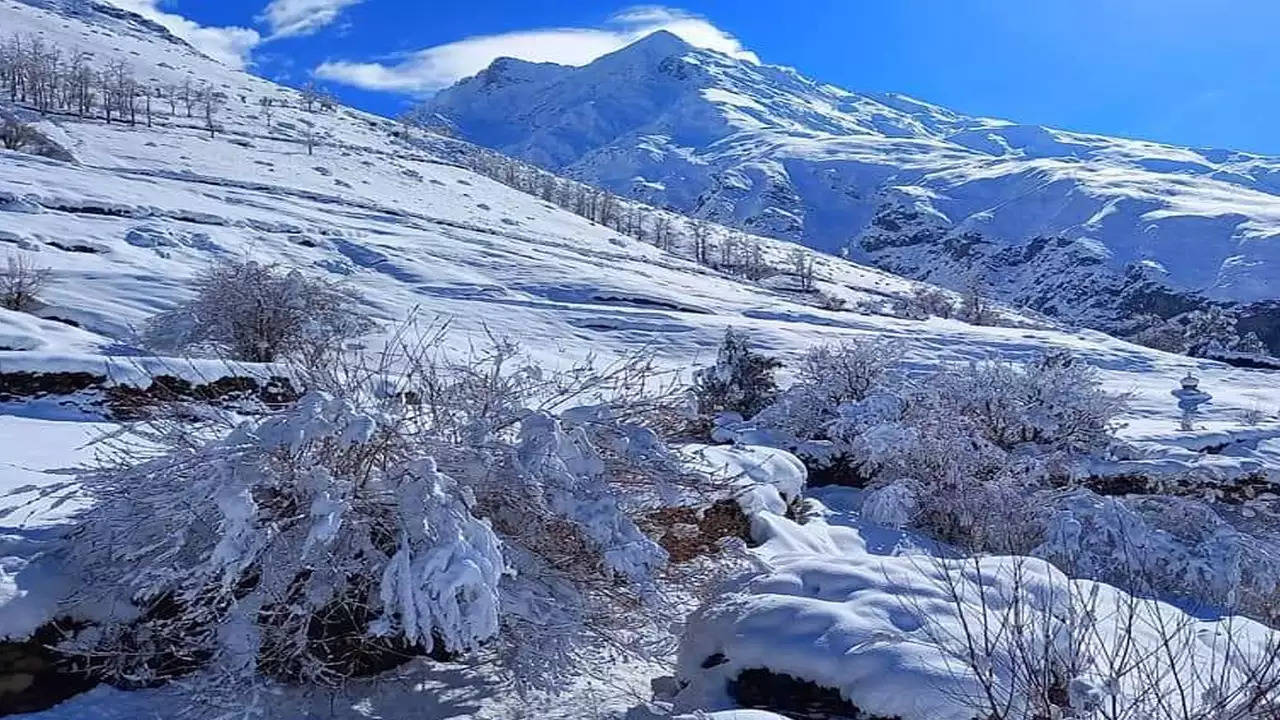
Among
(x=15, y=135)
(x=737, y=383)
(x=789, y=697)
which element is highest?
(x=15, y=135)

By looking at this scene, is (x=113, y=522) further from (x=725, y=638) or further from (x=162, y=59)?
(x=162, y=59)

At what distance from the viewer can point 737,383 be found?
20.9 m

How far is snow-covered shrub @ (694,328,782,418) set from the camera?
67.8 feet

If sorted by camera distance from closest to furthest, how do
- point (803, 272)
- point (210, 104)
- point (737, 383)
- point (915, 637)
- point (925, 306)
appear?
point (915, 637)
point (737, 383)
point (925, 306)
point (803, 272)
point (210, 104)

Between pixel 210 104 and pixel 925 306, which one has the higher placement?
pixel 210 104

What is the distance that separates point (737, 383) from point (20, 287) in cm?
1376

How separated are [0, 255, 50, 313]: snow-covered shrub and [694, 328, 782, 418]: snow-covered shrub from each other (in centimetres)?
1269

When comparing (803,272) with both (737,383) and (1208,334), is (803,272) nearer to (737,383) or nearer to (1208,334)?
(1208,334)

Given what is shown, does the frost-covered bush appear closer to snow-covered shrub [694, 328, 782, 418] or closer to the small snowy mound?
snow-covered shrub [694, 328, 782, 418]

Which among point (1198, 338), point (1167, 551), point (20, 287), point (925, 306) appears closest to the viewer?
point (1167, 551)

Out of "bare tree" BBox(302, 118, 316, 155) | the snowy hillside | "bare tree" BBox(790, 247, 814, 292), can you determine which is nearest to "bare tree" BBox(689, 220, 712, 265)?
"bare tree" BBox(790, 247, 814, 292)

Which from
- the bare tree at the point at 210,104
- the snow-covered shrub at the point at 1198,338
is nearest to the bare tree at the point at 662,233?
the bare tree at the point at 210,104

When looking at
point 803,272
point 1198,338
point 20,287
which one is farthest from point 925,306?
point 20,287

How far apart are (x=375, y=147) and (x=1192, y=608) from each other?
91.7 m
